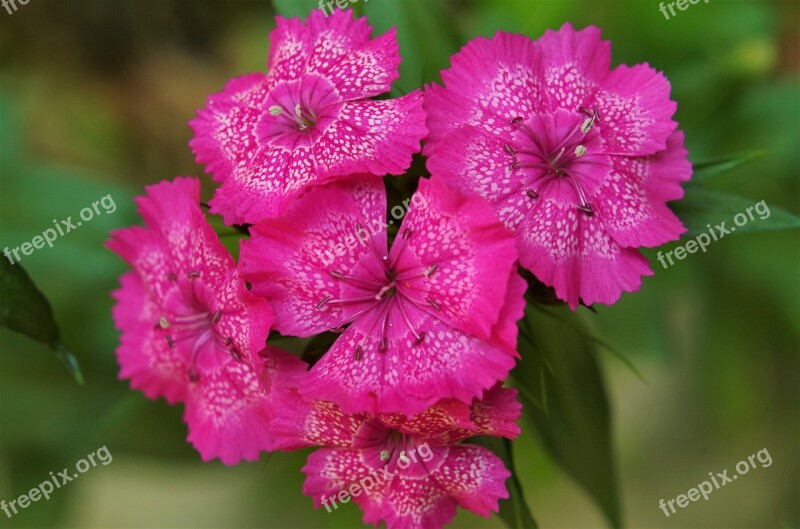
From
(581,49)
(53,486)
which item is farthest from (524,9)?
(53,486)

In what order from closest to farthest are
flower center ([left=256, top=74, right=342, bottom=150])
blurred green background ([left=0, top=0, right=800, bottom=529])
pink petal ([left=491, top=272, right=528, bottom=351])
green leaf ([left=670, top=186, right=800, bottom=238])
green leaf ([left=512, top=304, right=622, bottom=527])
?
pink petal ([left=491, top=272, right=528, bottom=351]) < flower center ([left=256, top=74, right=342, bottom=150]) < green leaf ([left=670, top=186, right=800, bottom=238]) < green leaf ([left=512, top=304, right=622, bottom=527]) < blurred green background ([left=0, top=0, right=800, bottom=529])

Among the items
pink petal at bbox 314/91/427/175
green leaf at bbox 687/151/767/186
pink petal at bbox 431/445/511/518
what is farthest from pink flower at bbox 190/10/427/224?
green leaf at bbox 687/151/767/186

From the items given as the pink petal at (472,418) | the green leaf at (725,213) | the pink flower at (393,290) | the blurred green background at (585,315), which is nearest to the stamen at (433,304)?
the pink flower at (393,290)

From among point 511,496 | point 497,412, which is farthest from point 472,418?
point 511,496

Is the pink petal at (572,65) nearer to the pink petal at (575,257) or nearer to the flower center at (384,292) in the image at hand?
the pink petal at (575,257)

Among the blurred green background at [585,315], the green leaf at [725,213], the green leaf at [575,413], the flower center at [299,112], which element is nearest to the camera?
the flower center at [299,112]

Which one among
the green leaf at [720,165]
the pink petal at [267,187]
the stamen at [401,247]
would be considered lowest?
the green leaf at [720,165]

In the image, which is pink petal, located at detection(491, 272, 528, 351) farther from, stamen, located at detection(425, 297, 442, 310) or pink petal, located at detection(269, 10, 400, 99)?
pink petal, located at detection(269, 10, 400, 99)
